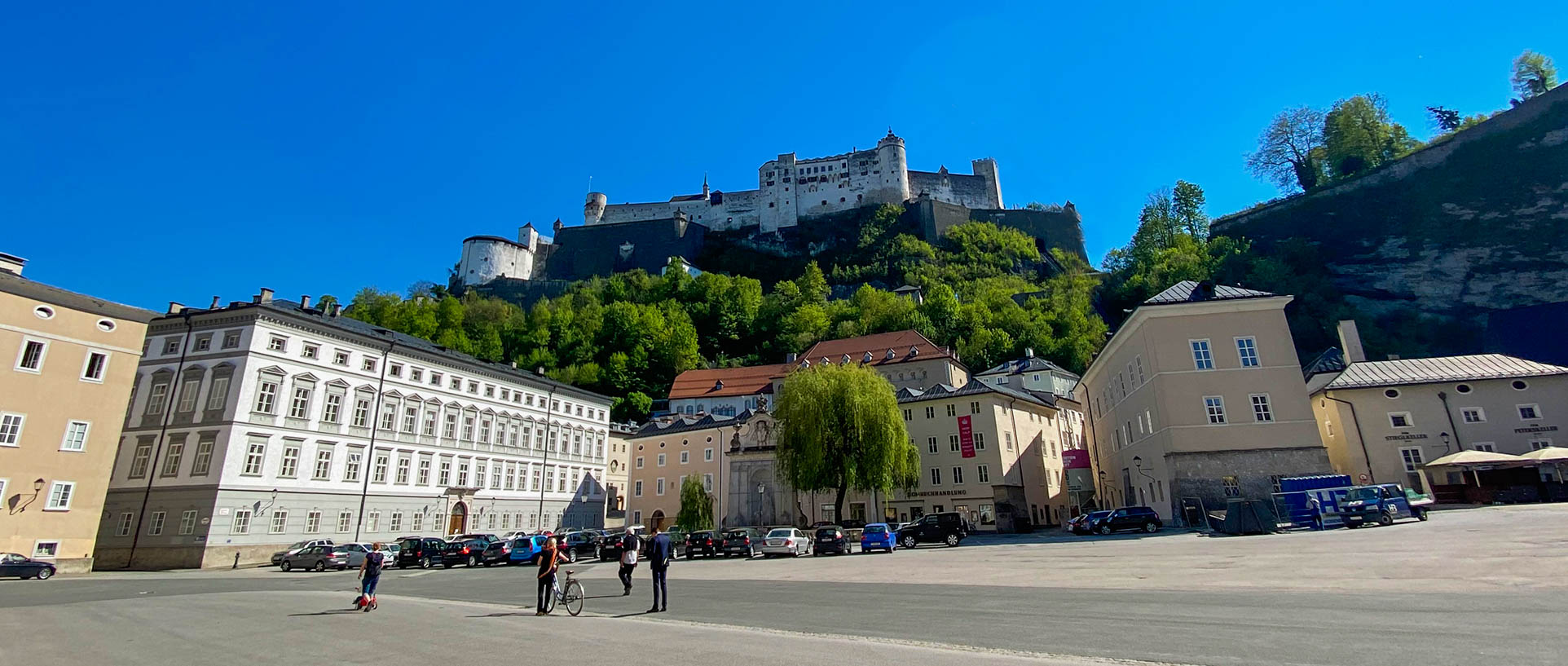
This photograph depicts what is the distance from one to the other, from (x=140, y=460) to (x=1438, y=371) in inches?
2535

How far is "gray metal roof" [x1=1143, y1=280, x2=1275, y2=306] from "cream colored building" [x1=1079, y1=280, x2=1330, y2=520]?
0.05m

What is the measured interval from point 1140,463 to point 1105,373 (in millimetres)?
8443

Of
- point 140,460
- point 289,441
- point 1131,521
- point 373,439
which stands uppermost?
point 373,439

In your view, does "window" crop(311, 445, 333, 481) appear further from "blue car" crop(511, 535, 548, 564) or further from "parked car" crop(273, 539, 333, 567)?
"blue car" crop(511, 535, 548, 564)

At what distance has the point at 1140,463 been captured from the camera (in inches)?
1374

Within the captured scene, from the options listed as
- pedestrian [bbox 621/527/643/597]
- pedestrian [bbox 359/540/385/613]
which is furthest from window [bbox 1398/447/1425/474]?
pedestrian [bbox 359/540/385/613]

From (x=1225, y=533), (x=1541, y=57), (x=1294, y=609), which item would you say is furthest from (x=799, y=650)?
(x=1541, y=57)

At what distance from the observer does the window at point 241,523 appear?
33.0 m

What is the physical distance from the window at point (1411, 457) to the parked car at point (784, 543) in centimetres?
2957

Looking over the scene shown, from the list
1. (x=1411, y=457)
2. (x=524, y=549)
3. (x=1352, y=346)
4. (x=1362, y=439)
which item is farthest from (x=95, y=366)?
(x=1352, y=346)

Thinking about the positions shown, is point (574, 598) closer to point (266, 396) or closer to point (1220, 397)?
point (1220, 397)

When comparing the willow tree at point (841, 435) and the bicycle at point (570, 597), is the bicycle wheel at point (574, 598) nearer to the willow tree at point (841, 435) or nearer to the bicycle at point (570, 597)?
the bicycle at point (570, 597)

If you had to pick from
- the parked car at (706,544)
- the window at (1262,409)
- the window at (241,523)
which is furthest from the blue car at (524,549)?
the window at (1262,409)

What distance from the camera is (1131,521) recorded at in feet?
99.8
